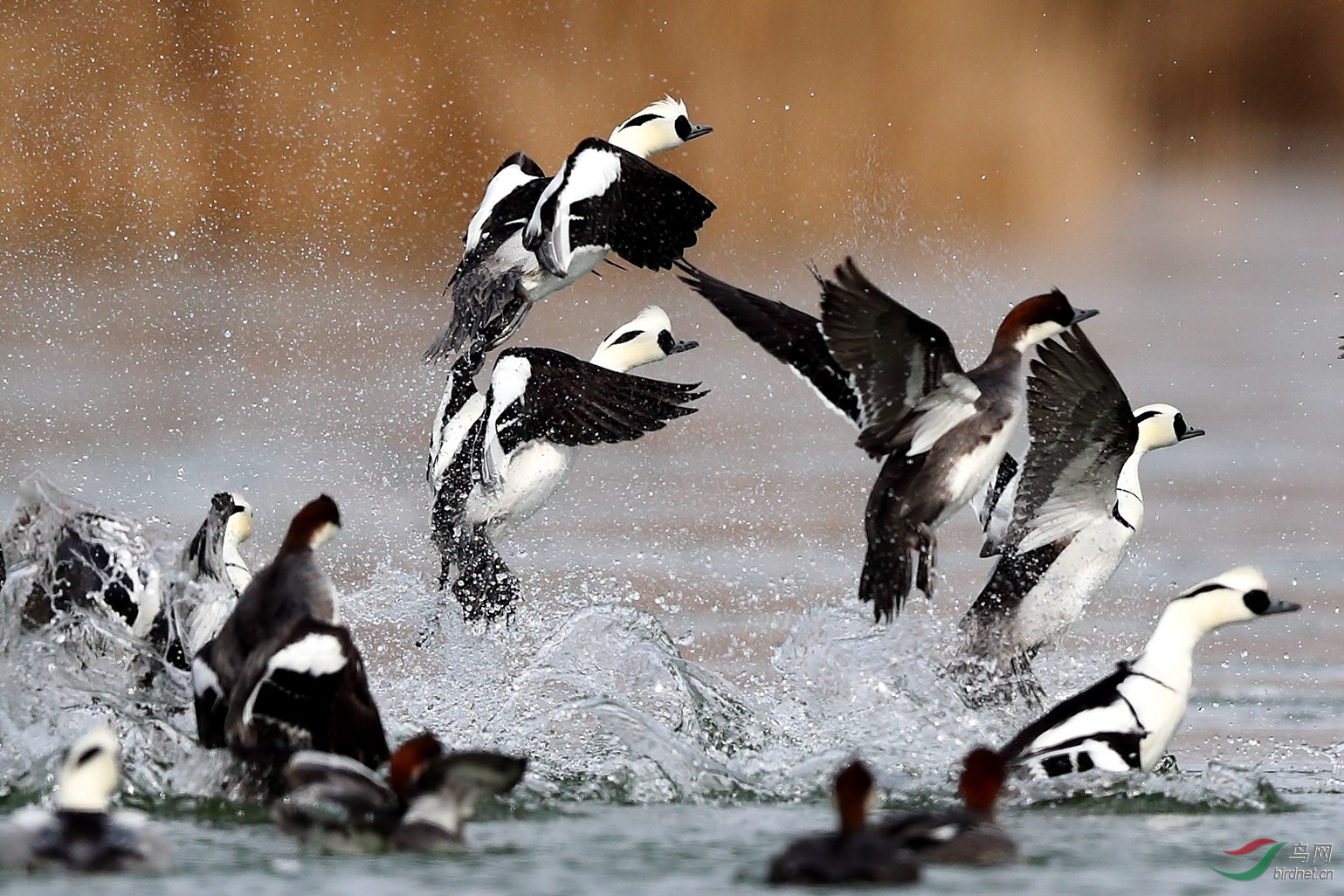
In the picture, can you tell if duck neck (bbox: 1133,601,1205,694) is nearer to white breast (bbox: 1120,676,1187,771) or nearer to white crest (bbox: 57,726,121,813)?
white breast (bbox: 1120,676,1187,771)

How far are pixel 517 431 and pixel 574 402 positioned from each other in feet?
0.91

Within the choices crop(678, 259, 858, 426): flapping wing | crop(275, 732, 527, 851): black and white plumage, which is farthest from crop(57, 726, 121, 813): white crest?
crop(678, 259, 858, 426): flapping wing

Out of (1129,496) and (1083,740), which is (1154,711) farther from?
(1129,496)

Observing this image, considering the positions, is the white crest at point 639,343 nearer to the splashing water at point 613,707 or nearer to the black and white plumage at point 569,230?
the black and white plumage at point 569,230

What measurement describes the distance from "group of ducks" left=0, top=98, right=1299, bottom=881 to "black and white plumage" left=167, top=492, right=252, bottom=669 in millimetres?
11

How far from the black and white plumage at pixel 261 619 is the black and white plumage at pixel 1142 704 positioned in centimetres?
227

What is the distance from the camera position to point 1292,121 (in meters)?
22.8

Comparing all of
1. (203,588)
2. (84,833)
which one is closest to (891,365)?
(203,588)

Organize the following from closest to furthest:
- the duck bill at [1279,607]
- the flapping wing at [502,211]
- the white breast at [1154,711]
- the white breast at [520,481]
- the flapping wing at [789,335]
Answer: the white breast at [1154,711] → the duck bill at [1279,607] → the flapping wing at [789,335] → the flapping wing at [502,211] → the white breast at [520,481]

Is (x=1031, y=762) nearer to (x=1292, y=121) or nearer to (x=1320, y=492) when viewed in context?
(x=1320, y=492)

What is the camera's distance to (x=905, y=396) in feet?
24.7

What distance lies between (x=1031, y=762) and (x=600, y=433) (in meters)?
2.89

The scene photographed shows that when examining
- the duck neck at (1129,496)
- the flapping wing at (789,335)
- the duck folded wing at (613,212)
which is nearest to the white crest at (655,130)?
the duck folded wing at (613,212)

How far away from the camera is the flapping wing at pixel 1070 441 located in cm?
823
